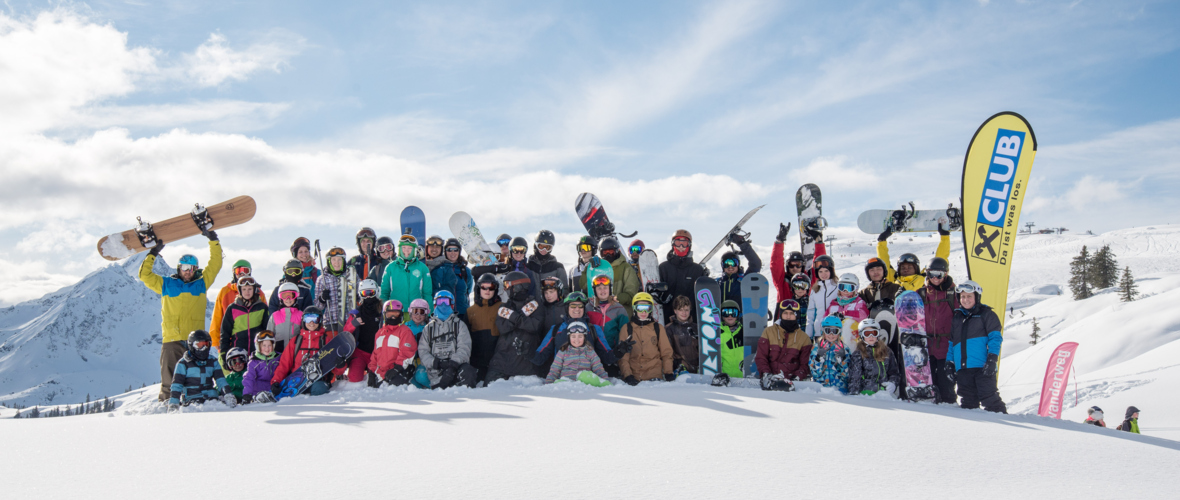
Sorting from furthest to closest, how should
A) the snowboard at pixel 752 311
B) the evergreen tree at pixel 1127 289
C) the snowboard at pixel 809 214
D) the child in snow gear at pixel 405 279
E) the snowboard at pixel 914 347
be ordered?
the evergreen tree at pixel 1127 289
the snowboard at pixel 809 214
the child in snow gear at pixel 405 279
the snowboard at pixel 752 311
the snowboard at pixel 914 347

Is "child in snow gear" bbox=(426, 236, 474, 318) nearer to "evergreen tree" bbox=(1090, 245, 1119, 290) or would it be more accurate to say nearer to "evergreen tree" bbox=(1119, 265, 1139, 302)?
"evergreen tree" bbox=(1119, 265, 1139, 302)

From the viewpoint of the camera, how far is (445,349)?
6.92m

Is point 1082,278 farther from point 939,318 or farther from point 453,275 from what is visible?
point 453,275

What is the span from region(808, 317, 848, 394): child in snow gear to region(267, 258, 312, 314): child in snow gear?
5.65 meters

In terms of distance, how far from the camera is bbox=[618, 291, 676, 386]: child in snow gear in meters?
6.84

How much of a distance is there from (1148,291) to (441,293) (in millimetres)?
68513

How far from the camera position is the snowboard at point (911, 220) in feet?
29.6

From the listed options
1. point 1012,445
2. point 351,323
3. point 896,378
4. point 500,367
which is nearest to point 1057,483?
point 1012,445

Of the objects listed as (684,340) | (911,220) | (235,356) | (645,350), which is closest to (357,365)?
(235,356)

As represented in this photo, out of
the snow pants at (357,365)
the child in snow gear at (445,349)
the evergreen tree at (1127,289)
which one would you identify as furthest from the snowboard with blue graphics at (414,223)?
the evergreen tree at (1127,289)

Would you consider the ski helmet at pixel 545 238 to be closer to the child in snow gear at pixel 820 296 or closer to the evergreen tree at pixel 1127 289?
the child in snow gear at pixel 820 296

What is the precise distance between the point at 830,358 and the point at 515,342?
127 inches

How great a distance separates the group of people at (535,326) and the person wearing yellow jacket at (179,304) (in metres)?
0.02

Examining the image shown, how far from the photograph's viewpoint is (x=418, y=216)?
10.5 metres
